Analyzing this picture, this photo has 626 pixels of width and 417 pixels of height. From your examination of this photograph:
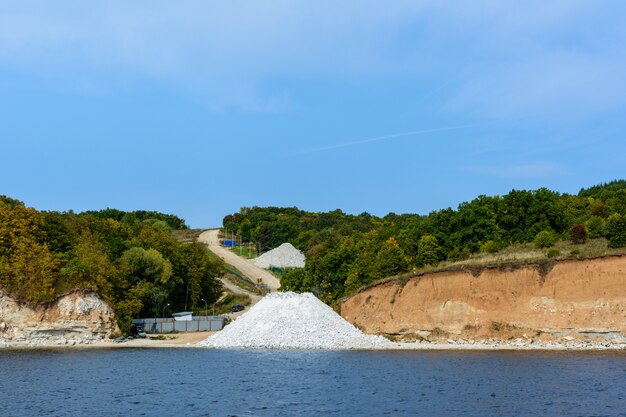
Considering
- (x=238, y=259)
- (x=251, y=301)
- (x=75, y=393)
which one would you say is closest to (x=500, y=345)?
(x=75, y=393)

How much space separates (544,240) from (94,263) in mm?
46316

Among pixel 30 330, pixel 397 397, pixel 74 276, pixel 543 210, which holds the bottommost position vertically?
pixel 397 397

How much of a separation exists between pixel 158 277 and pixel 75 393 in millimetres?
49088

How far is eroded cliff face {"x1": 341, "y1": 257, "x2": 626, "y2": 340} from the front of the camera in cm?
5809

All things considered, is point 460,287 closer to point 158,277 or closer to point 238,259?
point 158,277

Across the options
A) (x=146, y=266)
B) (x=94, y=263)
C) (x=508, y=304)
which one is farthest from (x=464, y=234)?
(x=94, y=263)

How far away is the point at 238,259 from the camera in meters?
146

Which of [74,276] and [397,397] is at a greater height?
[74,276]

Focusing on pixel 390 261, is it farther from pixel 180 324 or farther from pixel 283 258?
pixel 283 258

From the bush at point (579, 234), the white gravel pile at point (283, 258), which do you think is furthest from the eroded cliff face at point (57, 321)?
the white gravel pile at point (283, 258)

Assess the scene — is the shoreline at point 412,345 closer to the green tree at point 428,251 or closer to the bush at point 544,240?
the bush at point 544,240

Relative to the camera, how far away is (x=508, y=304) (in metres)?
62.2

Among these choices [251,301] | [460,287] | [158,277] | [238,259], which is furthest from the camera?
[238,259]

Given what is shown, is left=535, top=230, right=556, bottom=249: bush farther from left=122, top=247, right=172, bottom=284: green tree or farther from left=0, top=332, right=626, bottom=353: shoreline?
left=122, top=247, right=172, bottom=284: green tree
